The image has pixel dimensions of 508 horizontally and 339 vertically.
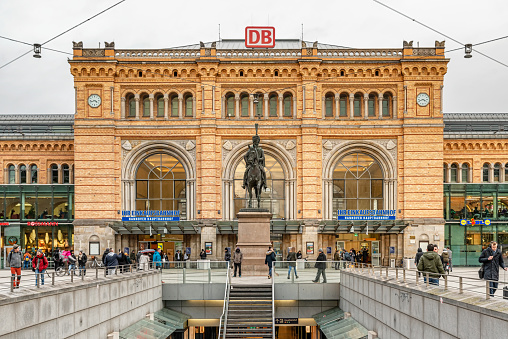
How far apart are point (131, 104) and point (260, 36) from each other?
419 inches

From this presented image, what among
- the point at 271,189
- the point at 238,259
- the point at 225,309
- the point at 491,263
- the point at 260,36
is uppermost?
the point at 260,36

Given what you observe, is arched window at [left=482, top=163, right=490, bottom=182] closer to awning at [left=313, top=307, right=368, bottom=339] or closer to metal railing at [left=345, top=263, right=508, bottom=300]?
awning at [left=313, top=307, right=368, bottom=339]

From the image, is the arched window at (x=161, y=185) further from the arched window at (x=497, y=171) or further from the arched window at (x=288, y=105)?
the arched window at (x=497, y=171)

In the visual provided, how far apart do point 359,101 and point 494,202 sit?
41.6 feet

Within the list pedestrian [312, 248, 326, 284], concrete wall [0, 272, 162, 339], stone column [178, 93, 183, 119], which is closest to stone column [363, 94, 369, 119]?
stone column [178, 93, 183, 119]

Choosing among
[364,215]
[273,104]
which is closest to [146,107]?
[273,104]

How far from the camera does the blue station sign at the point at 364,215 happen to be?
46.9 meters

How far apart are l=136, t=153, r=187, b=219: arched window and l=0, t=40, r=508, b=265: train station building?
103mm

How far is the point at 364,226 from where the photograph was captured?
46.3 metres

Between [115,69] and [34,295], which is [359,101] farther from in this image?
[34,295]

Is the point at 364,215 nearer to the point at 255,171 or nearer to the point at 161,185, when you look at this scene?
the point at 161,185

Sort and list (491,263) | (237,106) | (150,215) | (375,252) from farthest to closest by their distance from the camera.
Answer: (375,252) → (237,106) → (150,215) → (491,263)

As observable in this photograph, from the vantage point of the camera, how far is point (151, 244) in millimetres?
48281

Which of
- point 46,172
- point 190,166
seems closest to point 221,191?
point 190,166
